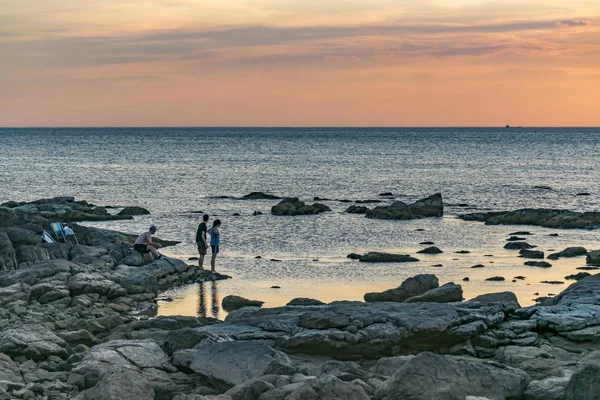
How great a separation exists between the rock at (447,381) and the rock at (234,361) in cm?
194

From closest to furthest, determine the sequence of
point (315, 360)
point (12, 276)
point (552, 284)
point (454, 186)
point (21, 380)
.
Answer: point (21, 380) < point (315, 360) < point (12, 276) < point (552, 284) < point (454, 186)

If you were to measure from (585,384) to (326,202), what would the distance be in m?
45.8

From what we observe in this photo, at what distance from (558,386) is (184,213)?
38980 mm

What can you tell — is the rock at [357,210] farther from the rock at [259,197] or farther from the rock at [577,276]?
the rock at [577,276]

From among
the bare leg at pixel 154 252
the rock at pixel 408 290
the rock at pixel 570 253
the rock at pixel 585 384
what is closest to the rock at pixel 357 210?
the rock at pixel 570 253

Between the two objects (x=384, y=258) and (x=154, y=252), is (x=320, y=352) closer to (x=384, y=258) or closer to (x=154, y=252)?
(x=154, y=252)

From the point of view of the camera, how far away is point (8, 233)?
27.9 metres

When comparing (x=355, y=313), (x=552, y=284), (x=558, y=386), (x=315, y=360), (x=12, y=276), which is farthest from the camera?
(x=552, y=284)

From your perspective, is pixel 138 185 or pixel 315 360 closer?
pixel 315 360

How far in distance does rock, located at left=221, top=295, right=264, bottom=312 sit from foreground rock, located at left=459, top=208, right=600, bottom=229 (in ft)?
77.0

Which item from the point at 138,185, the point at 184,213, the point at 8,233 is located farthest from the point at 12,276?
the point at 138,185

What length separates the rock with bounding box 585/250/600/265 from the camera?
102 ft

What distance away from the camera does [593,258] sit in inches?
1231

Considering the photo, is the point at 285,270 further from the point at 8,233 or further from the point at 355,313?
the point at 355,313
